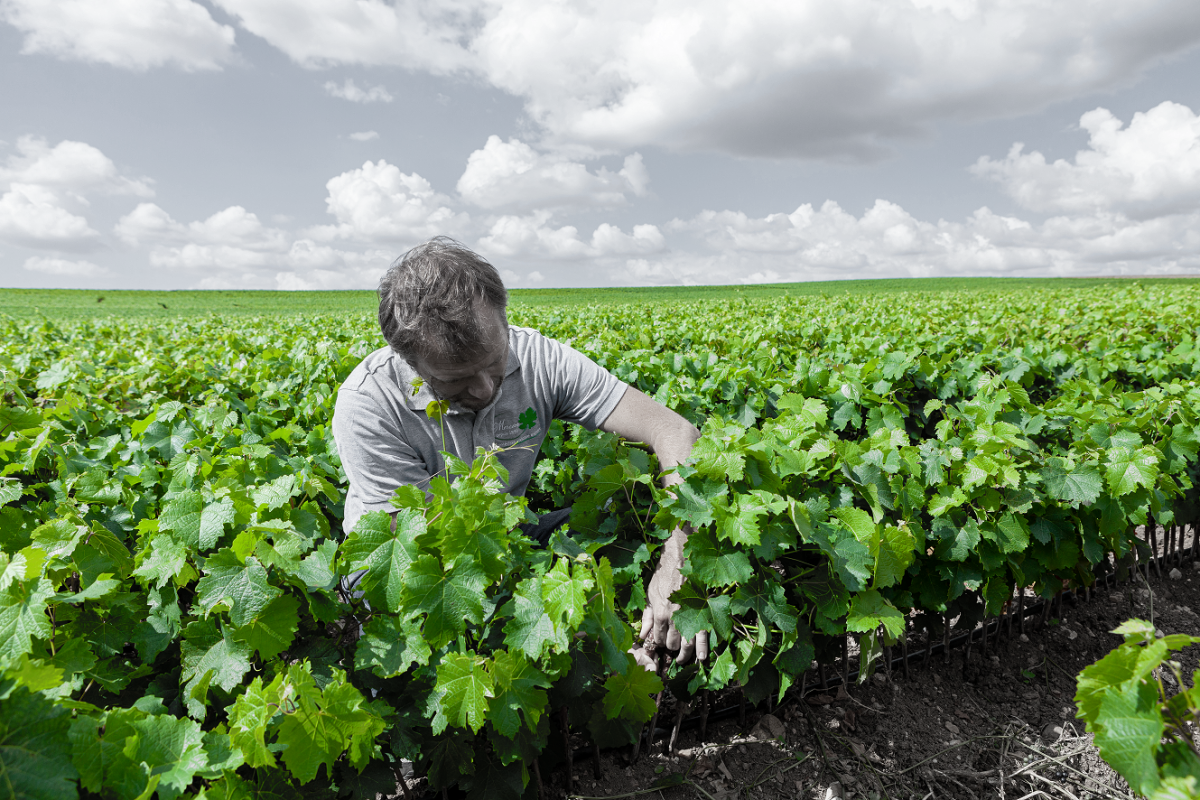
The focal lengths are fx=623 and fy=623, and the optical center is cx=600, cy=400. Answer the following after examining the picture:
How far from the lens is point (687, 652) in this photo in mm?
2146

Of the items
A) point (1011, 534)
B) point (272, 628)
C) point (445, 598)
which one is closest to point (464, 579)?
point (445, 598)

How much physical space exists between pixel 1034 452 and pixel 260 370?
4.91 m

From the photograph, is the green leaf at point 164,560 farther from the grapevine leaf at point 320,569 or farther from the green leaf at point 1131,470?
the green leaf at point 1131,470

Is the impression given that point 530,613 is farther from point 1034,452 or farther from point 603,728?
point 1034,452

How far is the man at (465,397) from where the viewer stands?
2217 millimetres

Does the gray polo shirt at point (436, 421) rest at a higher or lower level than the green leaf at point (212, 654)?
higher

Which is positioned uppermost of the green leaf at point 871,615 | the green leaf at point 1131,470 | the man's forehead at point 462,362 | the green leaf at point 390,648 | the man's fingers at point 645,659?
the man's forehead at point 462,362

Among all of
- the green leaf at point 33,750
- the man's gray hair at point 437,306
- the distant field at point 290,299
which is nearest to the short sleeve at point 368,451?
the man's gray hair at point 437,306

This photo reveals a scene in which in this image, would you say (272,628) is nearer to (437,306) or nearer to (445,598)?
(445,598)

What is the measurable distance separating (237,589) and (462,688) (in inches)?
21.6

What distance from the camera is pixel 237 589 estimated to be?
4.56ft

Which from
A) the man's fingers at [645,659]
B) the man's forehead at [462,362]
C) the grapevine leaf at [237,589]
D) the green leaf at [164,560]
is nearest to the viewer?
the grapevine leaf at [237,589]

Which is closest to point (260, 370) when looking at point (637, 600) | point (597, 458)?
point (597, 458)

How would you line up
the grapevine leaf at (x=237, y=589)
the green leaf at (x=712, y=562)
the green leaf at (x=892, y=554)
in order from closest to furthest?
the grapevine leaf at (x=237, y=589) < the green leaf at (x=712, y=562) < the green leaf at (x=892, y=554)
